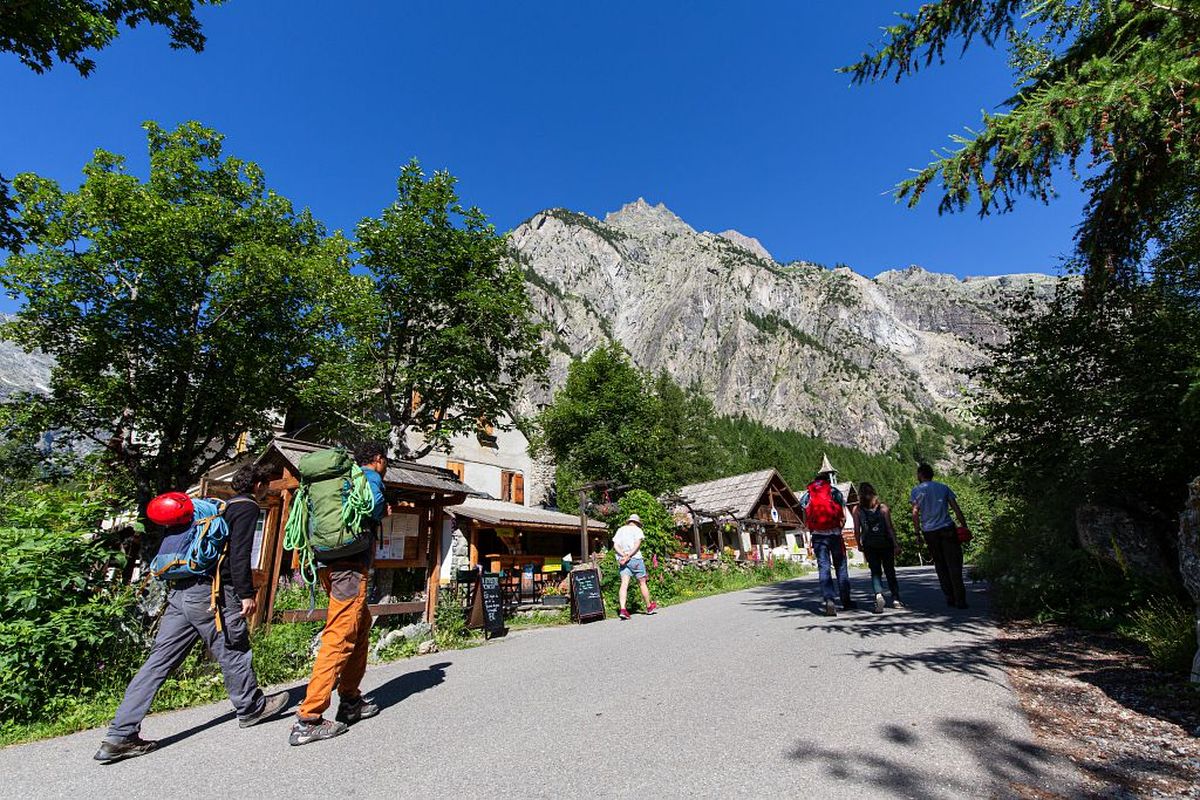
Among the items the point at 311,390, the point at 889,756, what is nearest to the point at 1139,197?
the point at 889,756

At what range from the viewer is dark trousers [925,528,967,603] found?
7836mm

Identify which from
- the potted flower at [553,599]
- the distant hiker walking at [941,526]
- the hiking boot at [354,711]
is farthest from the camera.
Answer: the potted flower at [553,599]

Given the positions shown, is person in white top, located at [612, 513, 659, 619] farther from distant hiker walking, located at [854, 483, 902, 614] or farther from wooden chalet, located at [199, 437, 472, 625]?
distant hiker walking, located at [854, 483, 902, 614]

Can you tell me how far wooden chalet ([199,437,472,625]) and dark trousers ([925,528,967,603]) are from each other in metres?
7.27

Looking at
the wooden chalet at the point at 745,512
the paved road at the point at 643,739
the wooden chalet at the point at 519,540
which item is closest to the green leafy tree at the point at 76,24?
the paved road at the point at 643,739

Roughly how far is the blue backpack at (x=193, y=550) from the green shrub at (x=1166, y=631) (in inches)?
280

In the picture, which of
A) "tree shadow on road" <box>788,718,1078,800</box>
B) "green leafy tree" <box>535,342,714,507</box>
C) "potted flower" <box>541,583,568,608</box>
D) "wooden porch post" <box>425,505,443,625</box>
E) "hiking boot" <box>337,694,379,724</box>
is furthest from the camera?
"green leafy tree" <box>535,342,714,507</box>

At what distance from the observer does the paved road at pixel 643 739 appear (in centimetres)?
273

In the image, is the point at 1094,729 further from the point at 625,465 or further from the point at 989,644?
the point at 625,465

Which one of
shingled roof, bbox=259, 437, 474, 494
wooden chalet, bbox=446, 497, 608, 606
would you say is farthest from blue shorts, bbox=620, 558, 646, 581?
wooden chalet, bbox=446, 497, 608, 606

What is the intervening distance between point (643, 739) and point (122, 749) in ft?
10.6

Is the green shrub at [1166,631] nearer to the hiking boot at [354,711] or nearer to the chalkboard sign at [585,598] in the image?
the hiking boot at [354,711]

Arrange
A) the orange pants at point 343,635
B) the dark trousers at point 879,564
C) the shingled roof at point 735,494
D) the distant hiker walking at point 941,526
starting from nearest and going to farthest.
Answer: the orange pants at point 343,635 < the distant hiker walking at point 941,526 < the dark trousers at point 879,564 < the shingled roof at point 735,494

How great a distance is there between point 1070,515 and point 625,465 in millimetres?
29153
